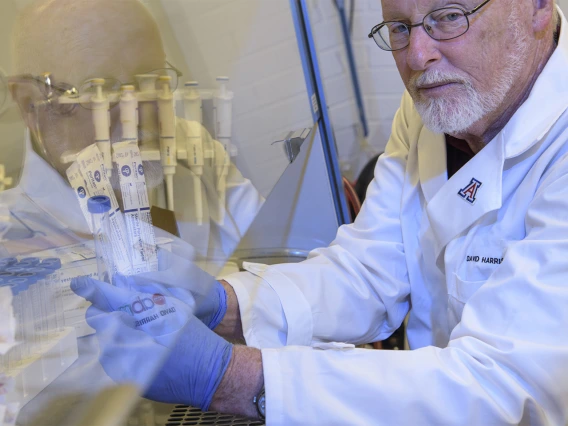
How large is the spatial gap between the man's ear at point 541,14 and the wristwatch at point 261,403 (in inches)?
31.8

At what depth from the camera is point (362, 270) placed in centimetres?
125

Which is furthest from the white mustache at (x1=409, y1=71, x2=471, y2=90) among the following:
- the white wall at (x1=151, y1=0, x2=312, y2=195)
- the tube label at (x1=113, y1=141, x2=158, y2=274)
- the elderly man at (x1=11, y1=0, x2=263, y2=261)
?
the tube label at (x1=113, y1=141, x2=158, y2=274)

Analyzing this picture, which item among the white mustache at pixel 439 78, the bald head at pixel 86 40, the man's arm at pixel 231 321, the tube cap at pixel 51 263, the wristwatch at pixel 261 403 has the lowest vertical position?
the wristwatch at pixel 261 403

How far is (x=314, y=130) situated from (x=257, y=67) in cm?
43

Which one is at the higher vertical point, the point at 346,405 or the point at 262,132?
the point at 262,132

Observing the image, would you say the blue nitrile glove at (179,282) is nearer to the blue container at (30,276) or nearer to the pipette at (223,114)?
the blue container at (30,276)

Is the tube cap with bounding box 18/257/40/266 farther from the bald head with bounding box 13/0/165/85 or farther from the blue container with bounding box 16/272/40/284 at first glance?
the bald head with bounding box 13/0/165/85

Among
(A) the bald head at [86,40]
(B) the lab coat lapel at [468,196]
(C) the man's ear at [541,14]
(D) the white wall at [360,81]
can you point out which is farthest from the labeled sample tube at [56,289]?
(D) the white wall at [360,81]

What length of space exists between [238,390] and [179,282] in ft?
0.62

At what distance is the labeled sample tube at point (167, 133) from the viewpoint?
0.82 metres

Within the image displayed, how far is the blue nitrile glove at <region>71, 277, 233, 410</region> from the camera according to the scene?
0.65m

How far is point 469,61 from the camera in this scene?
1037 millimetres

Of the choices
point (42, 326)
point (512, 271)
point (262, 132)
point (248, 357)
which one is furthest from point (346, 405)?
point (262, 132)

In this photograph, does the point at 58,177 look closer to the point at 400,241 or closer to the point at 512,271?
the point at 512,271
